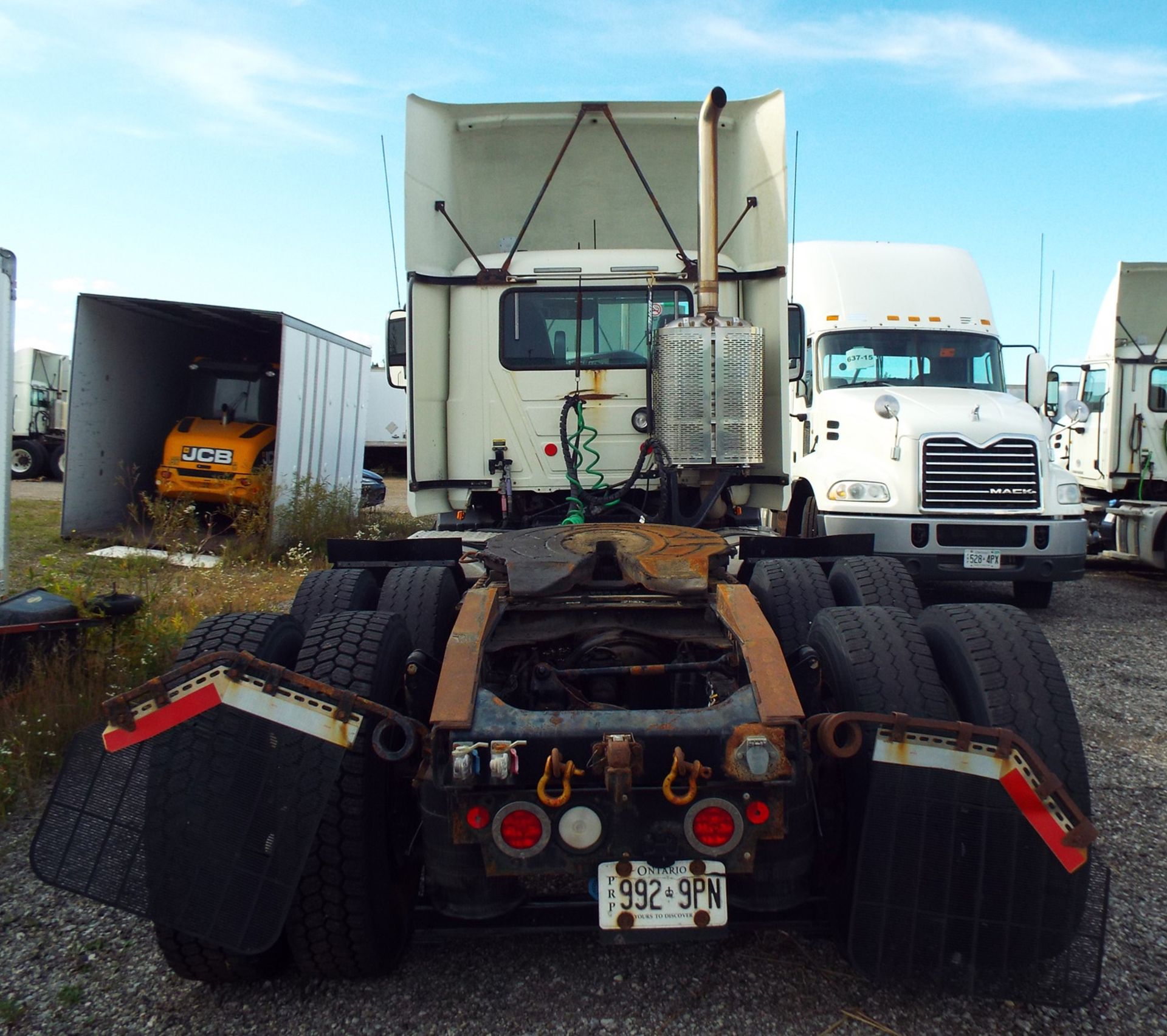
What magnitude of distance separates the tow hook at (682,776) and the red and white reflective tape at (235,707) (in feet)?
2.75

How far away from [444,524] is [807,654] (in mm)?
3982

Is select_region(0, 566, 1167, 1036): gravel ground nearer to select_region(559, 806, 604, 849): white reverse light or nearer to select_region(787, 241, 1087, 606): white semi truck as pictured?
select_region(559, 806, 604, 849): white reverse light

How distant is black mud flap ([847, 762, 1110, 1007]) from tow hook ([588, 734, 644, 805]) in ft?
2.03

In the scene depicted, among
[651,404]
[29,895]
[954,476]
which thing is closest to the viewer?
[29,895]

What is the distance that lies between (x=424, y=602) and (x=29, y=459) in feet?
78.4

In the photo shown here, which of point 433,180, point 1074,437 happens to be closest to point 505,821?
point 433,180

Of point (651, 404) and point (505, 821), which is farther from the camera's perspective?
point (651, 404)

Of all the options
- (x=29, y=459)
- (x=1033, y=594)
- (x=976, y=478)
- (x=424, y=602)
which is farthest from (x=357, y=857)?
(x=29, y=459)

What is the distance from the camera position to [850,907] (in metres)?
2.60

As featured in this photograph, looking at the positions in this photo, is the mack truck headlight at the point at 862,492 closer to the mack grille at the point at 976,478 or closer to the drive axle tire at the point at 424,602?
the mack grille at the point at 976,478

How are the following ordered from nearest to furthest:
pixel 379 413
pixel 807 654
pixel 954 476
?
1. pixel 807 654
2. pixel 954 476
3. pixel 379 413

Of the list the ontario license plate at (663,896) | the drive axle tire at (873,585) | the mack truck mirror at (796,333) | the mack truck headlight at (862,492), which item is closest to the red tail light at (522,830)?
the ontario license plate at (663,896)

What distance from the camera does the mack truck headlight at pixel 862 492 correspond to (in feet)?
27.0

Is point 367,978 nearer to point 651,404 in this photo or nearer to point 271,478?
point 651,404
